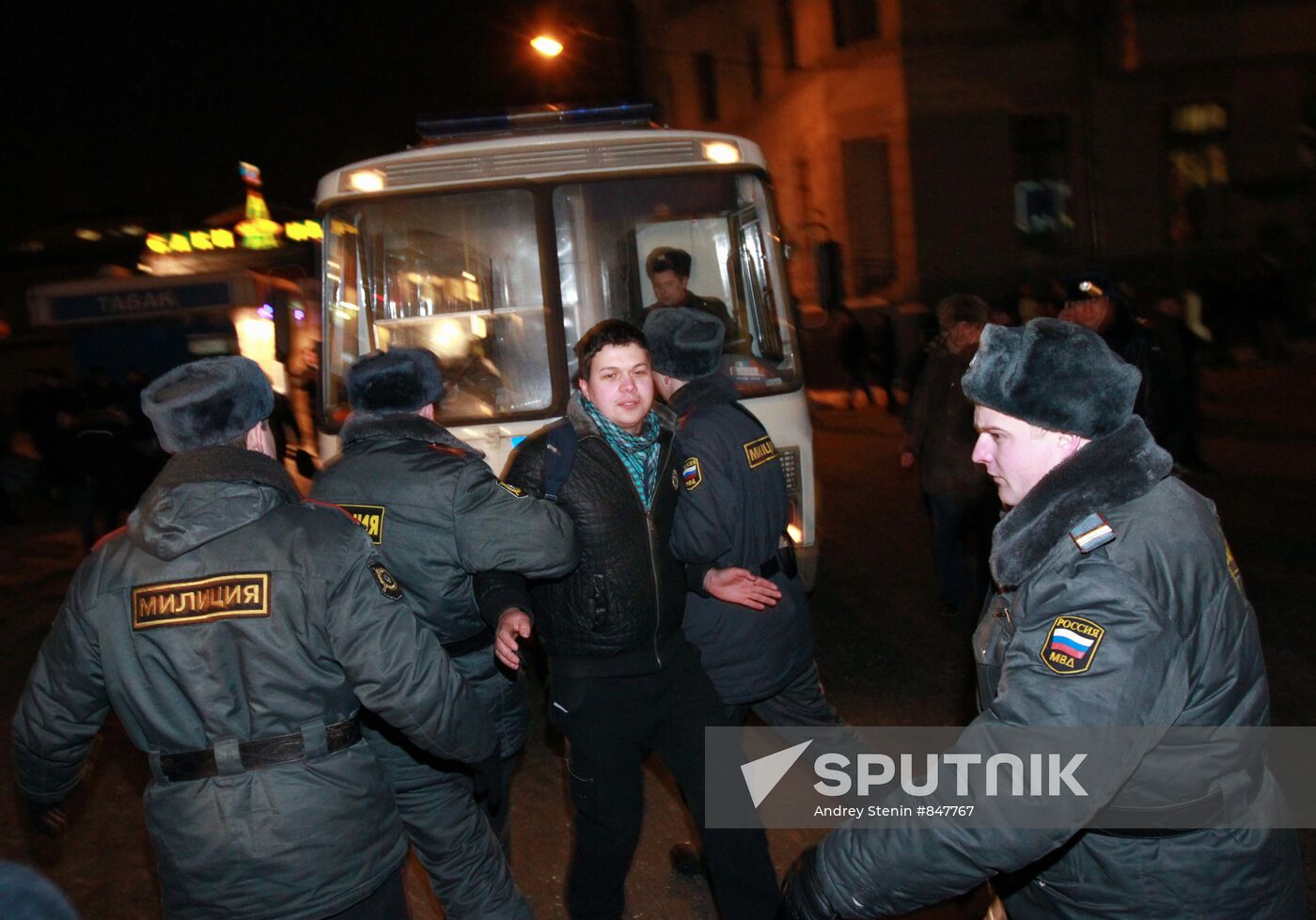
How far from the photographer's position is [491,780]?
10.4 ft

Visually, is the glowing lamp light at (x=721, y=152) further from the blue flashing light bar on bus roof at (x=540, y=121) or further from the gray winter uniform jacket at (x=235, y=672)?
the gray winter uniform jacket at (x=235, y=672)

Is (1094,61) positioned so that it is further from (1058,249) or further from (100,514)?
(100,514)

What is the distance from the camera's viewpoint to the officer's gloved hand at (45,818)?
2.62 m

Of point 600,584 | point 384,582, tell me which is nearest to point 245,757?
point 384,582

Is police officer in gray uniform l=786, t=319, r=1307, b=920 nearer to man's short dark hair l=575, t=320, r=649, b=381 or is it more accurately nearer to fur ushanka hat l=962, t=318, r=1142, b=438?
fur ushanka hat l=962, t=318, r=1142, b=438

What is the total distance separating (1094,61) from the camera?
22000 mm

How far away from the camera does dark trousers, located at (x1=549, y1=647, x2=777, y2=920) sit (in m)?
3.30

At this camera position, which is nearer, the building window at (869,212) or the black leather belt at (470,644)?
the black leather belt at (470,644)

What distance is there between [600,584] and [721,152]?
364 centimetres

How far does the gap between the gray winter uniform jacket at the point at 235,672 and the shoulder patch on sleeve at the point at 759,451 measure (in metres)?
1.61

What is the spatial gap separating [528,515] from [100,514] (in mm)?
8740

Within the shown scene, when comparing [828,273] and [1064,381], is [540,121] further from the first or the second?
[1064,381]

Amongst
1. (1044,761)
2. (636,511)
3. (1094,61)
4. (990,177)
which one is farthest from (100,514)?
(1094,61)

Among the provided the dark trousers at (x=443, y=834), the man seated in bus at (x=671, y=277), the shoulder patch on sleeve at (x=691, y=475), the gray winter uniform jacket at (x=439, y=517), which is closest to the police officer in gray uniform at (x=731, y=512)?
the shoulder patch on sleeve at (x=691, y=475)
